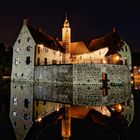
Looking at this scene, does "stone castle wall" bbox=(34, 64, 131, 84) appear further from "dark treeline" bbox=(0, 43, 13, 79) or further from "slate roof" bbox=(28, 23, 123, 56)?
"dark treeline" bbox=(0, 43, 13, 79)

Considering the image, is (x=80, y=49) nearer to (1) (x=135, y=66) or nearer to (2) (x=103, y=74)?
(2) (x=103, y=74)

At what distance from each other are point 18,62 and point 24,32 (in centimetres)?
557

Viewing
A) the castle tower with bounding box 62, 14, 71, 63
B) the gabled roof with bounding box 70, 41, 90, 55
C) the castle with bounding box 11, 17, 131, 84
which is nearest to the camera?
the castle with bounding box 11, 17, 131, 84

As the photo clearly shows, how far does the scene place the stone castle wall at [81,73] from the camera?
28250 millimetres

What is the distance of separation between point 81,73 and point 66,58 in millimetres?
14056

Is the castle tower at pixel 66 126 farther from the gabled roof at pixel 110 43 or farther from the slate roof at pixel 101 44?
the gabled roof at pixel 110 43

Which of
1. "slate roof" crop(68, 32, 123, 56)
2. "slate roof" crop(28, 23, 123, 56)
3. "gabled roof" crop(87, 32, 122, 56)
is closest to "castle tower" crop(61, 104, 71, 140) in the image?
"slate roof" crop(28, 23, 123, 56)

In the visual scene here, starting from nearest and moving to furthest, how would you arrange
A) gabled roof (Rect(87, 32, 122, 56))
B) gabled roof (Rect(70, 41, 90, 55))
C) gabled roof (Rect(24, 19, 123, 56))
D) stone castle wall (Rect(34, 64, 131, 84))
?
stone castle wall (Rect(34, 64, 131, 84))
gabled roof (Rect(24, 19, 123, 56))
gabled roof (Rect(87, 32, 122, 56))
gabled roof (Rect(70, 41, 90, 55))

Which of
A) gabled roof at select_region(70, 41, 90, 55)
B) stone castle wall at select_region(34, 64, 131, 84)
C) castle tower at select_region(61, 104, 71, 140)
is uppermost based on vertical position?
gabled roof at select_region(70, 41, 90, 55)

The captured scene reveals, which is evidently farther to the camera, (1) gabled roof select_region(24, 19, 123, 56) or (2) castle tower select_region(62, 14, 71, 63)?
(2) castle tower select_region(62, 14, 71, 63)

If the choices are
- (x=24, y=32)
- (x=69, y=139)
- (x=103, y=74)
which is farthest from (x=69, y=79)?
(x=69, y=139)

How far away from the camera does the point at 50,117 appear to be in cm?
1027

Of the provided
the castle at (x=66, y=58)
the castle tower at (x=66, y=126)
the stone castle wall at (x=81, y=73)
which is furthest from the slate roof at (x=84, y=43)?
the castle tower at (x=66, y=126)

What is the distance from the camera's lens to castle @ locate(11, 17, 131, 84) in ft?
93.3
